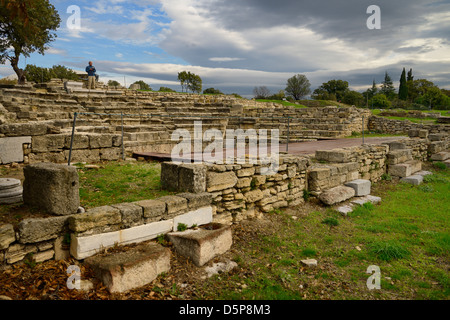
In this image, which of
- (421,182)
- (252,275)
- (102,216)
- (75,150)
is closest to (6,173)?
(75,150)

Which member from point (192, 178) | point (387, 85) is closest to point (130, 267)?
point (192, 178)

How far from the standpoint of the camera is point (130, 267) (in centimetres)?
360

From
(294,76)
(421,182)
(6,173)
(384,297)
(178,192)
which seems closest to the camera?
(384,297)

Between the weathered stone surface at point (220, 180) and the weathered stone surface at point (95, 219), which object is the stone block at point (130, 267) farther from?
the weathered stone surface at point (220, 180)

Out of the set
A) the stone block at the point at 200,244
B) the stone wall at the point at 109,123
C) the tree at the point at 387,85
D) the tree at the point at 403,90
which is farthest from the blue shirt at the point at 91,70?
the tree at the point at 387,85

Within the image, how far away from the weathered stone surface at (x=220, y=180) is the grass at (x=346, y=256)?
3.70ft

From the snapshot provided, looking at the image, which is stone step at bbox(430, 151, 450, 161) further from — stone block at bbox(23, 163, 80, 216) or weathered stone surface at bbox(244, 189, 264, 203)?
stone block at bbox(23, 163, 80, 216)

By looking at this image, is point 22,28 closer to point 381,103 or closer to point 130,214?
point 130,214

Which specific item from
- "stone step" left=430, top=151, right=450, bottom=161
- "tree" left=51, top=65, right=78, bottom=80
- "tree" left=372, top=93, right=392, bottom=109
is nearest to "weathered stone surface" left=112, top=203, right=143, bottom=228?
"stone step" left=430, top=151, right=450, bottom=161

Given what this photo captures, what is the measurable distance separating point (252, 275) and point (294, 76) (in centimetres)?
5791

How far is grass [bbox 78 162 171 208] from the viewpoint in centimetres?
500

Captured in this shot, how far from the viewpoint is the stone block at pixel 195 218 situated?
4789 mm

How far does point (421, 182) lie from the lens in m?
10.5
